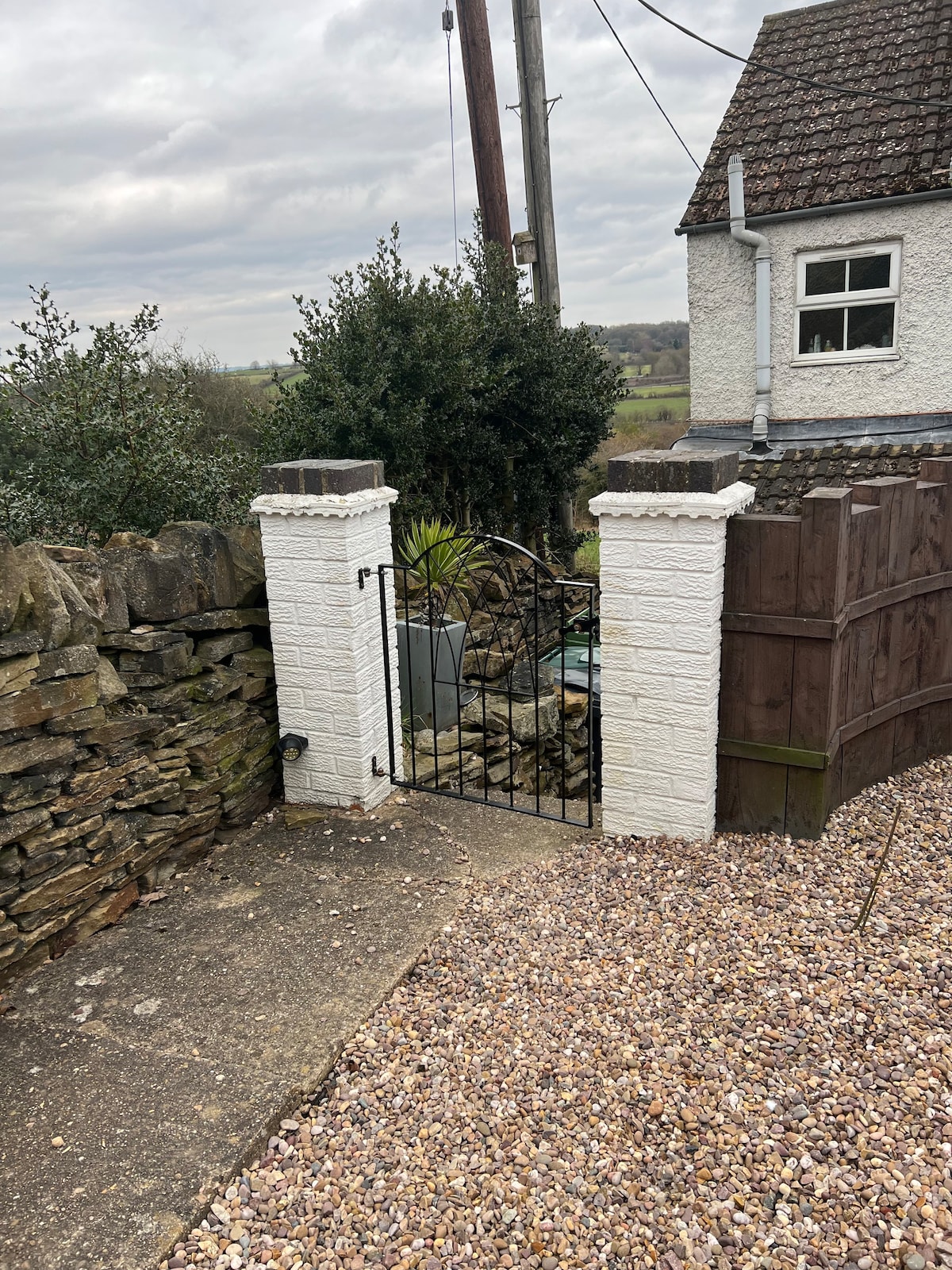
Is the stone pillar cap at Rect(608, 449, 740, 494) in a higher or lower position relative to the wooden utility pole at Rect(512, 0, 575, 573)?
lower

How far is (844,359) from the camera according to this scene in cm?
905

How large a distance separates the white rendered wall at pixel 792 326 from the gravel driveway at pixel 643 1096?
6.95 metres

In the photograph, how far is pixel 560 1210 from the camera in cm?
206

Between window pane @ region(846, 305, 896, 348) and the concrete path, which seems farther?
window pane @ region(846, 305, 896, 348)

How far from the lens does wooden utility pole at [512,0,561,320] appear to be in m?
8.32

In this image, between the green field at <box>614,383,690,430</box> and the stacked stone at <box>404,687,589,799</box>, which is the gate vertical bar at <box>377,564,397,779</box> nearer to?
the stacked stone at <box>404,687,589,799</box>

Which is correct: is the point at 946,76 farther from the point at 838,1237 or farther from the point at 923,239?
the point at 838,1237

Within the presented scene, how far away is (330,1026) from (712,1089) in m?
1.13

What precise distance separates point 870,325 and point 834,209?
1.20m

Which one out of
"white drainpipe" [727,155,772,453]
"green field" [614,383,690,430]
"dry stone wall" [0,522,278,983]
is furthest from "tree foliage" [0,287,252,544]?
"green field" [614,383,690,430]

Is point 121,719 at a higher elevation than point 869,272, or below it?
below

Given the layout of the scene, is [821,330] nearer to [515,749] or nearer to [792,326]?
[792,326]

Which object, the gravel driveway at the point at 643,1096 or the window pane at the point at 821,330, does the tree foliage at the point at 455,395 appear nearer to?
the window pane at the point at 821,330

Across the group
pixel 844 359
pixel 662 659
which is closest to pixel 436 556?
pixel 662 659
